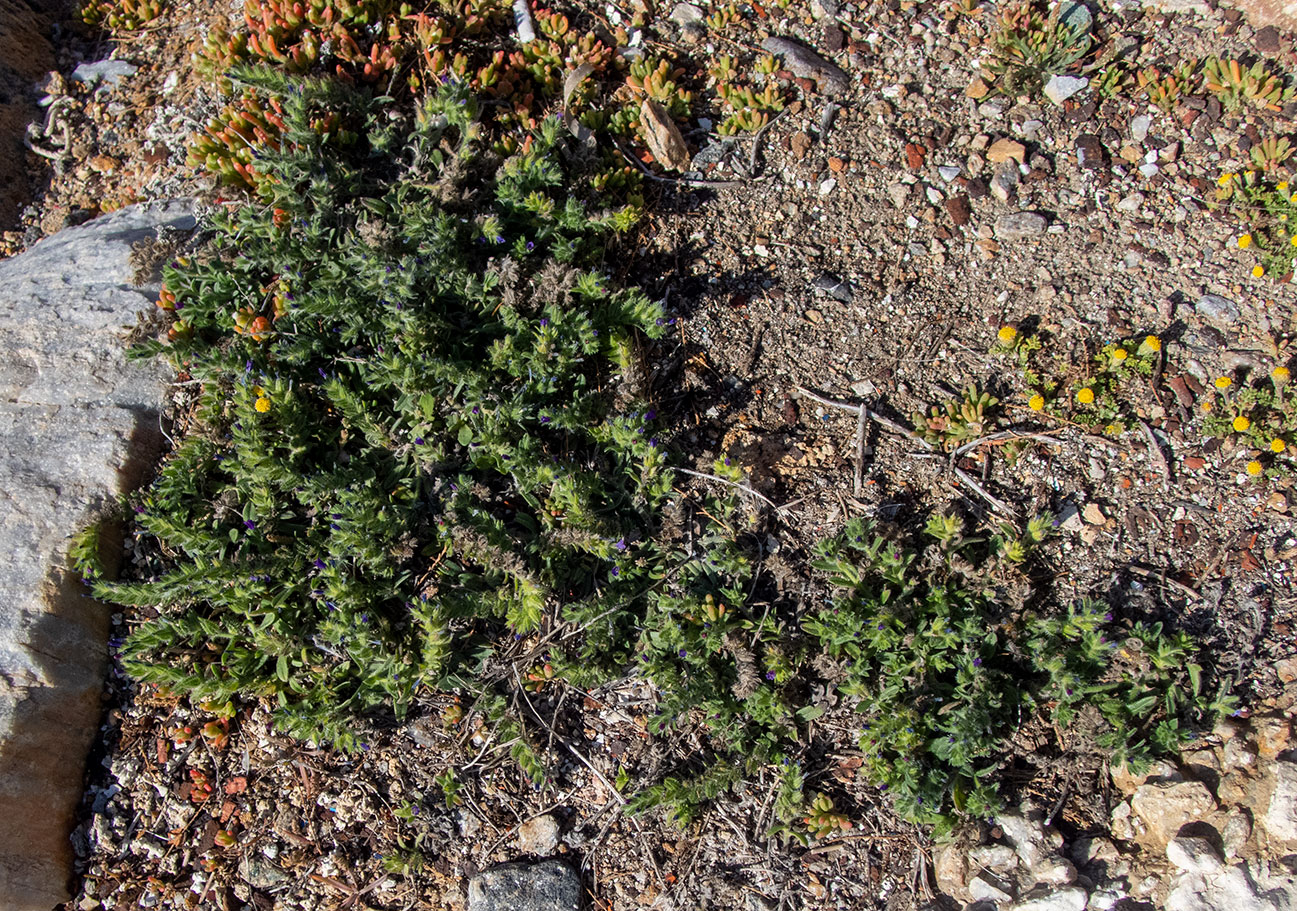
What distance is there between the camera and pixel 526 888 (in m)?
4.10

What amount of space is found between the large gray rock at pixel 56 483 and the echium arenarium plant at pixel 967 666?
3900 mm

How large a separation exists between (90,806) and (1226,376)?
638 cm

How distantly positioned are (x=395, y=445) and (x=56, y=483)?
1902 millimetres

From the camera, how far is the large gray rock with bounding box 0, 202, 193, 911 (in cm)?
423

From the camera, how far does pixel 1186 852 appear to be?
3.66m

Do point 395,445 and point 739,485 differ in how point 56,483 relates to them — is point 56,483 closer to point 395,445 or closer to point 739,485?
point 395,445

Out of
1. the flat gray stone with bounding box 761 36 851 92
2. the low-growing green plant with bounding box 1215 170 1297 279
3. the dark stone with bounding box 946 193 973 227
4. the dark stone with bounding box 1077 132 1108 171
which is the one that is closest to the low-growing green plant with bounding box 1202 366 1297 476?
the low-growing green plant with bounding box 1215 170 1297 279

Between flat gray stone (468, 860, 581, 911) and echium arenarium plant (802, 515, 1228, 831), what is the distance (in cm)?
156

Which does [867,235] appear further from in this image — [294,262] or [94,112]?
[94,112]

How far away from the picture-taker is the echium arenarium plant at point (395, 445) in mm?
4262

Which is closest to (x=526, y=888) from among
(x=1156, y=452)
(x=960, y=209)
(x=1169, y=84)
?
(x=1156, y=452)

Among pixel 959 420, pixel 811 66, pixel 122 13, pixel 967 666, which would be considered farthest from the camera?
pixel 122 13

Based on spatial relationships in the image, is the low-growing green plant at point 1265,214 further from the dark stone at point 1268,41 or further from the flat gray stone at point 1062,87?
the flat gray stone at point 1062,87

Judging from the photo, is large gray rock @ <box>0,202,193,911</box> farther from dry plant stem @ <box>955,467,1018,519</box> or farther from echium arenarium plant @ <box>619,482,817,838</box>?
dry plant stem @ <box>955,467,1018,519</box>
